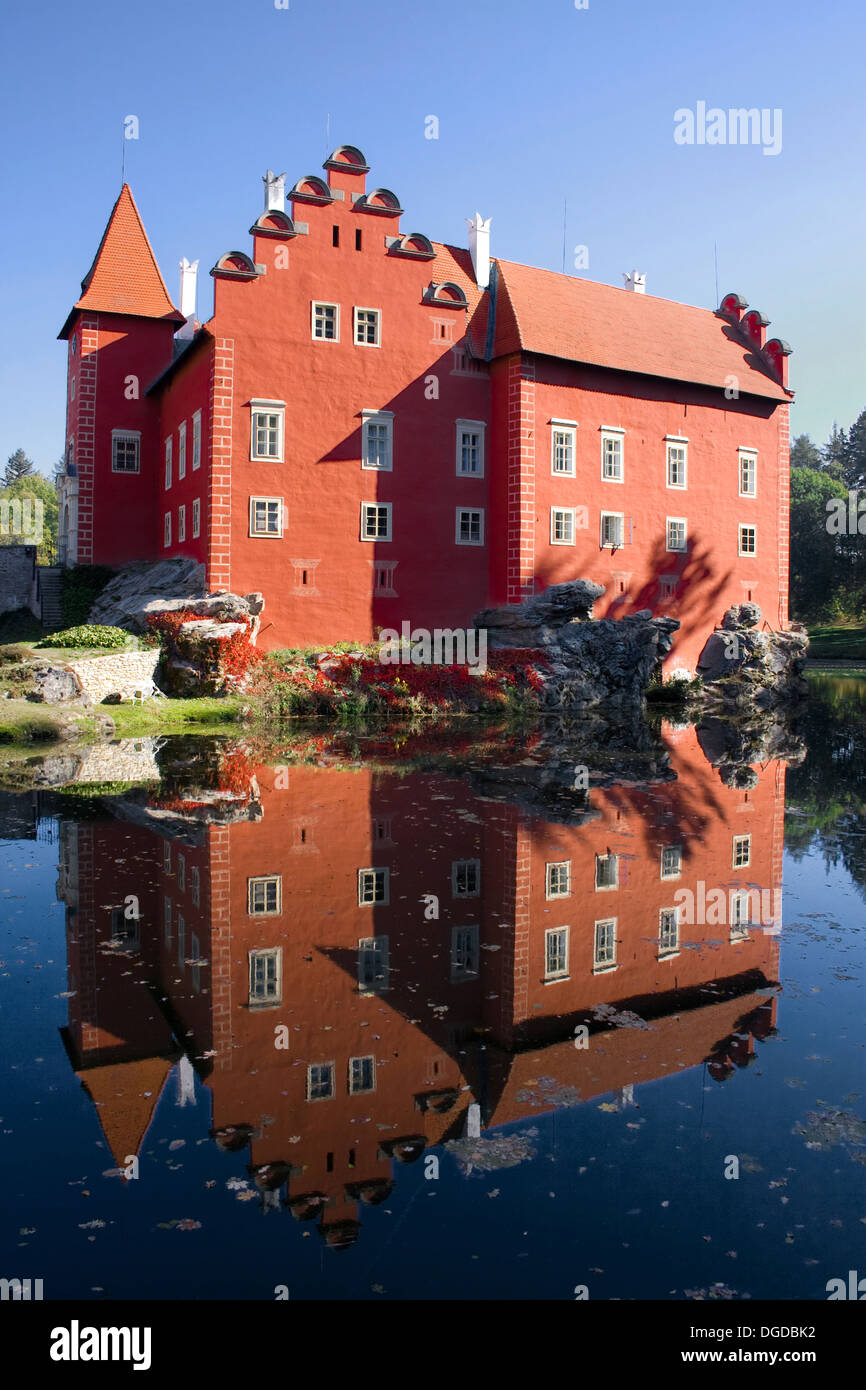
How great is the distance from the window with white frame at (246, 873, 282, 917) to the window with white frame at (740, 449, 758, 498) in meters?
31.5

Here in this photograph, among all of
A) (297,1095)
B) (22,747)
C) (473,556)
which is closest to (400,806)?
(297,1095)

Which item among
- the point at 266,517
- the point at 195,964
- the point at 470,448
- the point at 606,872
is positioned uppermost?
the point at 470,448

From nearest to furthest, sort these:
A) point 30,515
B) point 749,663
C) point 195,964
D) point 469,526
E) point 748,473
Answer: point 195,964 → point 469,526 → point 749,663 → point 748,473 → point 30,515

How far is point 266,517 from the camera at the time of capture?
2809 centimetres

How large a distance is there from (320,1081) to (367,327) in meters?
27.3

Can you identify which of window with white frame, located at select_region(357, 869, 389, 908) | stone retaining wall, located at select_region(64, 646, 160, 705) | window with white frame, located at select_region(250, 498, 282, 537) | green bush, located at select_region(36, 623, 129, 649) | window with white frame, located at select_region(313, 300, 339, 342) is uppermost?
window with white frame, located at select_region(313, 300, 339, 342)

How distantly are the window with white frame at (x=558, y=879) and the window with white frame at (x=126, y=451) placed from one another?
29.4 m

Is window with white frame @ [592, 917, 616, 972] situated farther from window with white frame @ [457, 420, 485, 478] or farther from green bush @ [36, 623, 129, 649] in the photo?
window with white frame @ [457, 420, 485, 478]

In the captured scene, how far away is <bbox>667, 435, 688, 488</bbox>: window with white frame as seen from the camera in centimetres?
3441

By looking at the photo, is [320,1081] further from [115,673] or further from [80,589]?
[80,589]

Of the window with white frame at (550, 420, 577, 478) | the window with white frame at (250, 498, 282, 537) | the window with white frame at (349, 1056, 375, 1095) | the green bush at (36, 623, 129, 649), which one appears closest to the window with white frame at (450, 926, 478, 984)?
the window with white frame at (349, 1056, 375, 1095)

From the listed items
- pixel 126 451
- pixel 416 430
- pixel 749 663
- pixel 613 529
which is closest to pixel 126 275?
pixel 126 451

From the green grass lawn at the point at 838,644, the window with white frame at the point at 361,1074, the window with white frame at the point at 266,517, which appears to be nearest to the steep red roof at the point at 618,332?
the window with white frame at the point at 266,517

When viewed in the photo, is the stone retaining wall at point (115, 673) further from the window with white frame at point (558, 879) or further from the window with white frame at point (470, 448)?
the window with white frame at point (558, 879)
